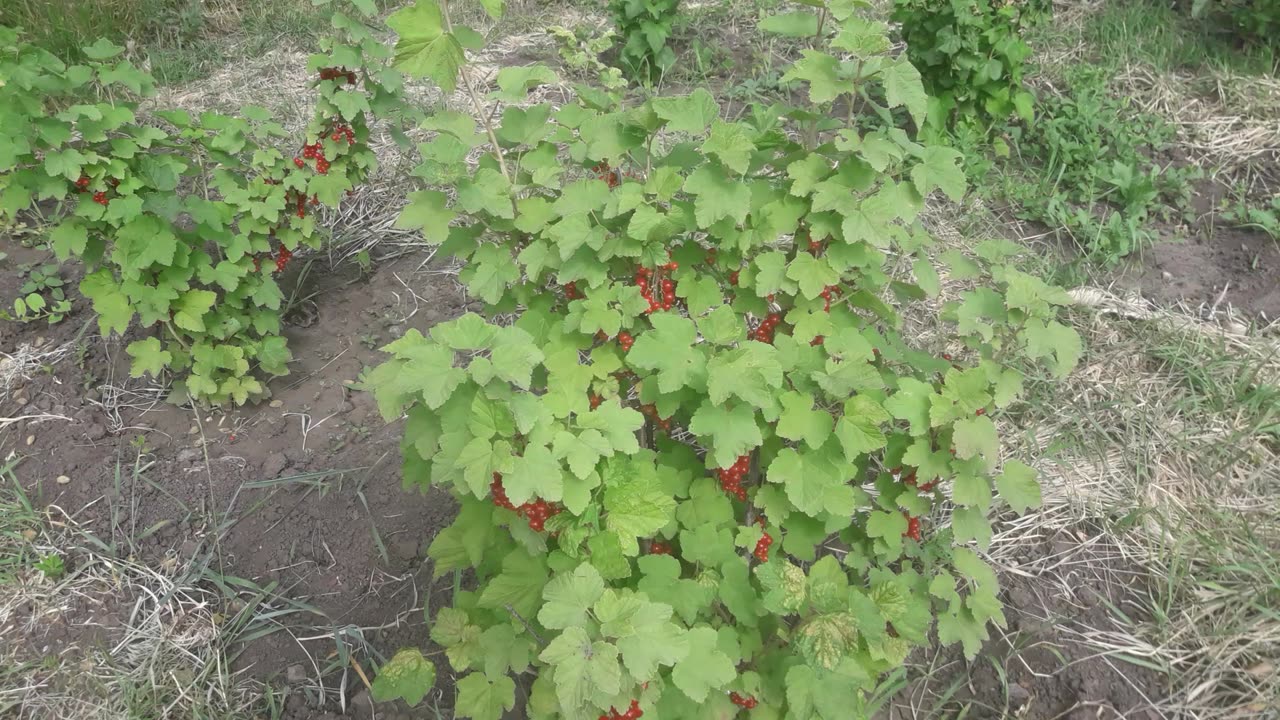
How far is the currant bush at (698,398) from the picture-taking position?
1267 mm

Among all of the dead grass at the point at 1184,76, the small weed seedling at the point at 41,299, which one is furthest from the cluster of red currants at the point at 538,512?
the dead grass at the point at 1184,76

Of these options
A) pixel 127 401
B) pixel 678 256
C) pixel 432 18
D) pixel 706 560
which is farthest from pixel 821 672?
pixel 127 401

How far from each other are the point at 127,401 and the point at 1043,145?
4.02 metres

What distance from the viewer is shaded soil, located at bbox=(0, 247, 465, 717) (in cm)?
215

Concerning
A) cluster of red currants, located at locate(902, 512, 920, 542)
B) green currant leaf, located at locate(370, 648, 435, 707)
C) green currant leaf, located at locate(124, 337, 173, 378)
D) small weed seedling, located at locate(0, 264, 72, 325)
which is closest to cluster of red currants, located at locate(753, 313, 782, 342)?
cluster of red currants, located at locate(902, 512, 920, 542)

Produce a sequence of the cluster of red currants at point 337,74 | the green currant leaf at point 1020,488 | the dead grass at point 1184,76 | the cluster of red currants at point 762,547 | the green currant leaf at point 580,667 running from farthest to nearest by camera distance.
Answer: the dead grass at point 1184,76 < the cluster of red currants at point 337,74 < the cluster of red currants at point 762,547 < the green currant leaf at point 1020,488 < the green currant leaf at point 580,667

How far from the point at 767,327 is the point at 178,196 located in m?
1.94

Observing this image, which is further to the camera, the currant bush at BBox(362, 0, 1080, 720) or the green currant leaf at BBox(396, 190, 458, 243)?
the green currant leaf at BBox(396, 190, 458, 243)

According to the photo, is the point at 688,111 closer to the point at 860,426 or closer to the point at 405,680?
the point at 860,426

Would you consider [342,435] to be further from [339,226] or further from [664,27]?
[664,27]

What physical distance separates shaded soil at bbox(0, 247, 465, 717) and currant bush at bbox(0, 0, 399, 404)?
0.18 metres

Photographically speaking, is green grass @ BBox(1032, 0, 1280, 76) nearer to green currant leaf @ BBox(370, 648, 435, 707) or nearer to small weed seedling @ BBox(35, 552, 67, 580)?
green currant leaf @ BBox(370, 648, 435, 707)

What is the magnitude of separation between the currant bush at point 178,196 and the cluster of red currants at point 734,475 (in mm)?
1640

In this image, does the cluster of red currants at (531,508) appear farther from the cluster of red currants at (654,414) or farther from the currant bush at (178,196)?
the currant bush at (178,196)
